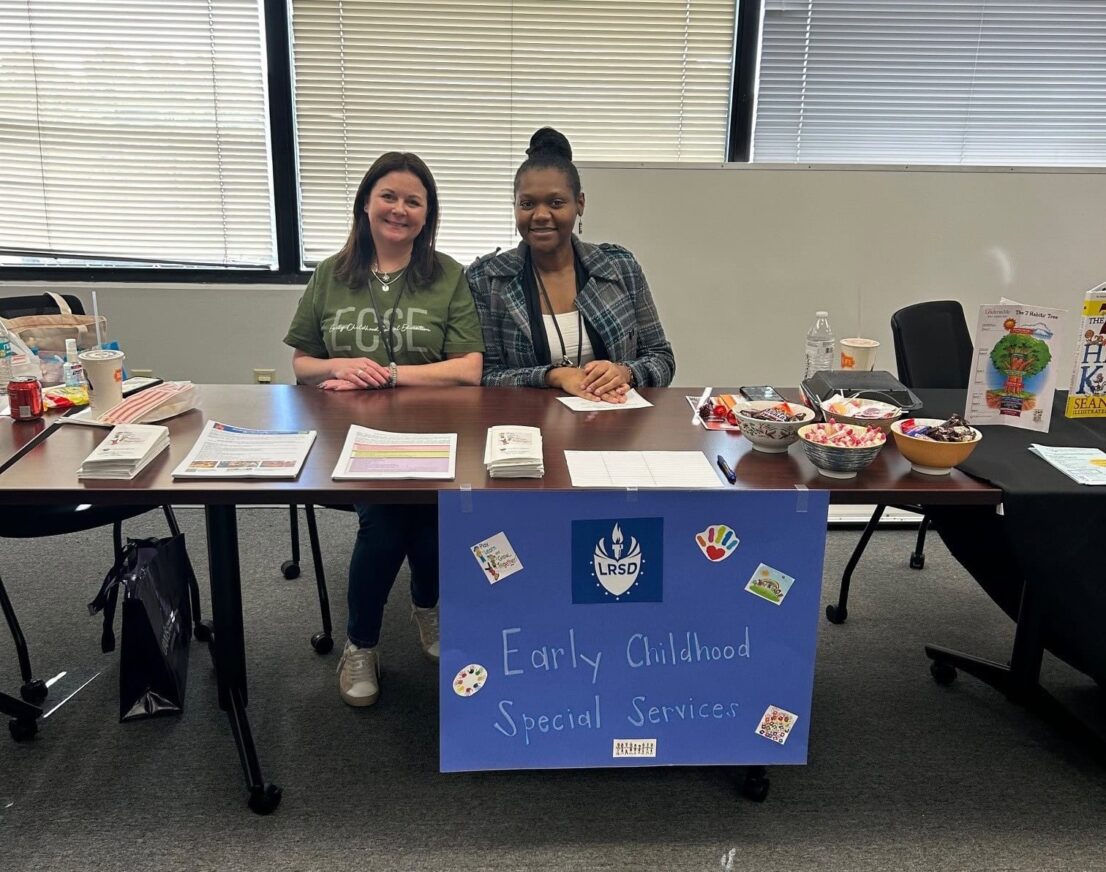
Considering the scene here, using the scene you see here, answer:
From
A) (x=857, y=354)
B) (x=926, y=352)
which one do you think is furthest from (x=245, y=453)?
(x=926, y=352)

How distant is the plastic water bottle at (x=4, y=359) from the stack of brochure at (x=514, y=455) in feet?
3.67

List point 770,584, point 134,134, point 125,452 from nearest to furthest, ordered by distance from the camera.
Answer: point 125,452
point 770,584
point 134,134

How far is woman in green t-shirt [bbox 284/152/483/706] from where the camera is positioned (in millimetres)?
2240

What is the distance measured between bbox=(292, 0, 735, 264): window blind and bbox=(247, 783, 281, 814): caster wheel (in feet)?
7.67

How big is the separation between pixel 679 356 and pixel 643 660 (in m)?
1.72

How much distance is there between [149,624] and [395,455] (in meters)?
0.70

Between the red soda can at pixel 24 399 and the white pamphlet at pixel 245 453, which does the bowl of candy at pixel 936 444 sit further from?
the red soda can at pixel 24 399

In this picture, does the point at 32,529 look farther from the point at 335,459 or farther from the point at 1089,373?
the point at 1089,373

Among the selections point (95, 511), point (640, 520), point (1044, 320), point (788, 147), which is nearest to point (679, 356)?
point (788, 147)

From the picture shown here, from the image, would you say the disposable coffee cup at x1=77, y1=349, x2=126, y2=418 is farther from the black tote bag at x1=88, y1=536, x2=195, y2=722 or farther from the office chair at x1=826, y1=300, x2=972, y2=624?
the office chair at x1=826, y1=300, x2=972, y2=624

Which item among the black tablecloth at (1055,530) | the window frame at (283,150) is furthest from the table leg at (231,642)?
the window frame at (283,150)

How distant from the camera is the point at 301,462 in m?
1.61

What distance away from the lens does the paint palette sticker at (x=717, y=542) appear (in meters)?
1.61

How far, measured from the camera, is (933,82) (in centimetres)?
340
